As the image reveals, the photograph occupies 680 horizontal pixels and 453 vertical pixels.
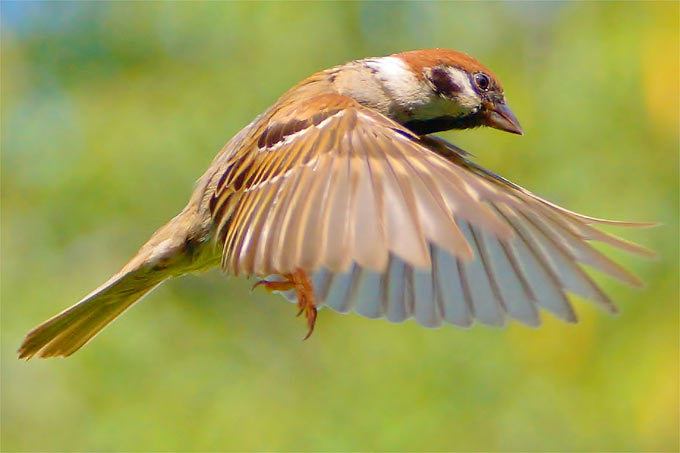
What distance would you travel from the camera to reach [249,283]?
6273mm

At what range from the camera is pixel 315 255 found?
7.80 feet

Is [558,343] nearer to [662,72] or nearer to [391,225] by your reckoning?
[662,72]

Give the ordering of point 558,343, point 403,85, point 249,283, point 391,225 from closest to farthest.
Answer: point 391,225, point 403,85, point 558,343, point 249,283

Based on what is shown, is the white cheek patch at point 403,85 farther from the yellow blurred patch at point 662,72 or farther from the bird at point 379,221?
the yellow blurred patch at point 662,72

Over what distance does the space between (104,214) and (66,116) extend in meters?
0.61

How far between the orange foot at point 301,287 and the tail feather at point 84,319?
459 millimetres

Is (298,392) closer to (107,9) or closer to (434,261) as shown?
(434,261)

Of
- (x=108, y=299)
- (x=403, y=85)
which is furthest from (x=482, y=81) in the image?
(x=108, y=299)

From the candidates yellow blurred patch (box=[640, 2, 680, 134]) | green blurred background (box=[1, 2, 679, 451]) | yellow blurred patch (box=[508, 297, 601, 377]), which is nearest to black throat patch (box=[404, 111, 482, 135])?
green blurred background (box=[1, 2, 679, 451])

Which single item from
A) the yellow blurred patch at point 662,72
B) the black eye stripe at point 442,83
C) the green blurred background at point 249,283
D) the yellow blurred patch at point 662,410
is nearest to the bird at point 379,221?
the black eye stripe at point 442,83

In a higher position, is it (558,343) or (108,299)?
(108,299)

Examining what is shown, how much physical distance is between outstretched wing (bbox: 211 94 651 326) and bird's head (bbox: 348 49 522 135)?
0.23 m

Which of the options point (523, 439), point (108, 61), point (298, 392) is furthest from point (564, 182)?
point (108, 61)

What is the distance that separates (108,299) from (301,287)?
0.70m
